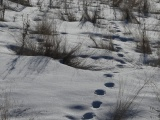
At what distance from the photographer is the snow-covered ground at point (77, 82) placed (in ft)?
5.89

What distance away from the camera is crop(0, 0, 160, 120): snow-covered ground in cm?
180

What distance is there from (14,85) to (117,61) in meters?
1.08

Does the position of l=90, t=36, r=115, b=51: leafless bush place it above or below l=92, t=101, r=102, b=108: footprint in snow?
above

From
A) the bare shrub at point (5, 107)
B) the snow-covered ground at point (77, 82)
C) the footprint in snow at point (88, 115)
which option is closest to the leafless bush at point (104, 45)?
the snow-covered ground at point (77, 82)

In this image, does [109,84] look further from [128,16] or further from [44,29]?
[128,16]

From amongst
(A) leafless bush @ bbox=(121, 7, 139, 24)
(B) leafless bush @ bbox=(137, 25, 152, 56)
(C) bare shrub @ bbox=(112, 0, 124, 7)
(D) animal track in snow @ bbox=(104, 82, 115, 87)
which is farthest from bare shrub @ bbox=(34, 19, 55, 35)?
(C) bare shrub @ bbox=(112, 0, 124, 7)

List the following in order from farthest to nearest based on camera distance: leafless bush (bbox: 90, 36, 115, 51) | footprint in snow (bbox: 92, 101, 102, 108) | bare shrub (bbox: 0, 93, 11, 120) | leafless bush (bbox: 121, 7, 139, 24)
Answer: leafless bush (bbox: 121, 7, 139, 24) < leafless bush (bbox: 90, 36, 115, 51) < footprint in snow (bbox: 92, 101, 102, 108) < bare shrub (bbox: 0, 93, 11, 120)

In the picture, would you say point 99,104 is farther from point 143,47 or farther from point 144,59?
point 143,47

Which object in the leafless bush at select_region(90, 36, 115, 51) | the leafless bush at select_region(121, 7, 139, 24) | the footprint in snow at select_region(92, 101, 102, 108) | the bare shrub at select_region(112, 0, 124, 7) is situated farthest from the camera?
the bare shrub at select_region(112, 0, 124, 7)

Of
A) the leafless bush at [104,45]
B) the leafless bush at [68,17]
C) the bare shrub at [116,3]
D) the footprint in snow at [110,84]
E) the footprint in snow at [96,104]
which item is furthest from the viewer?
the bare shrub at [116,3]

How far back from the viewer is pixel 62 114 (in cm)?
175

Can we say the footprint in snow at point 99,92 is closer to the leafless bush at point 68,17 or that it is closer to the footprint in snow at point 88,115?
the footprint in snow at point 88,115

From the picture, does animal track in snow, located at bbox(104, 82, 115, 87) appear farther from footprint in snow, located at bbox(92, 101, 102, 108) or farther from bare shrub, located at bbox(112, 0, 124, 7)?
bare shrub, located at bbox(112, 0, 124, 7)

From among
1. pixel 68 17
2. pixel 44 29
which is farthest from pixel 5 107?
pixel 68 17
